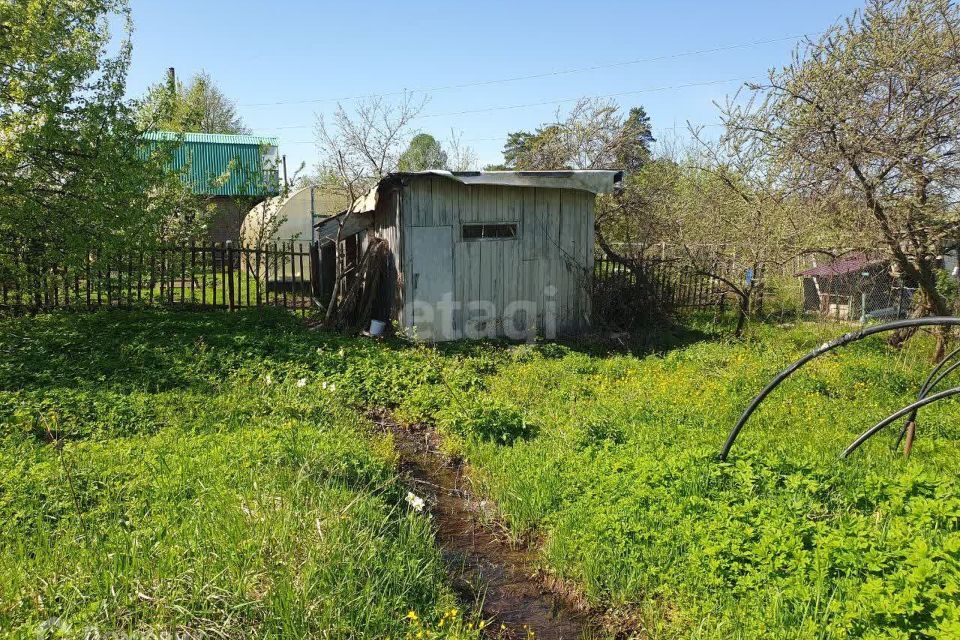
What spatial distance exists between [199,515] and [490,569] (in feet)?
6.74

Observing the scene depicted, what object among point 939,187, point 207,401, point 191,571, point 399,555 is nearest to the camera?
point 191,571

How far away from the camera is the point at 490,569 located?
177 inches

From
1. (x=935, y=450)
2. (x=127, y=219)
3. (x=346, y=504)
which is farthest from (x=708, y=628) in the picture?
(x=127, y=219)

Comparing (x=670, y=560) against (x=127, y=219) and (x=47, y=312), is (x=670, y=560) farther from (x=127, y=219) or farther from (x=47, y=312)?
(x=47, y=312)

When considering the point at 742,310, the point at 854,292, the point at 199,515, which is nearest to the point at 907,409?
the point at 199,515

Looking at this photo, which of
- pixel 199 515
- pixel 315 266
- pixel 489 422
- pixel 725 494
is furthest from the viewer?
pixel 315 266

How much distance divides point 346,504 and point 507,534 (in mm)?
1378

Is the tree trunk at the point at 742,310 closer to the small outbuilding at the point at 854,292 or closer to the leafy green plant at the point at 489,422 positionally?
the small outbuilding at the point at 854,292

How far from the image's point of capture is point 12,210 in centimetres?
904

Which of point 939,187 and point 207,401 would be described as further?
point 939,187

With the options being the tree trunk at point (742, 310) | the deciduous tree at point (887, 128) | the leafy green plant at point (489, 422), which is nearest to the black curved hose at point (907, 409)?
the leafy green plant at point (489, 422)

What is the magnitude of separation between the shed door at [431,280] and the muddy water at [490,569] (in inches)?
194

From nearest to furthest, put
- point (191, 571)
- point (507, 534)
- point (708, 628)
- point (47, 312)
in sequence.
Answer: point (191, 571) → point (708, 628) → point (507, 534) → point (47, 312)

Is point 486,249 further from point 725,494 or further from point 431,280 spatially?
point 725,494
